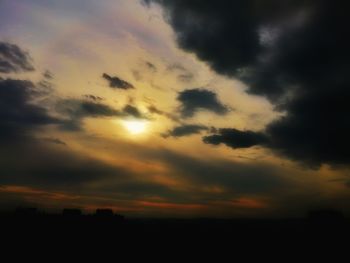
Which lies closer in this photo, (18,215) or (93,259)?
(93,259)

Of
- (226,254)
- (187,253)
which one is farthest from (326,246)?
(187,253)

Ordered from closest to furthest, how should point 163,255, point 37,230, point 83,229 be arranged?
point 163,255, point 37,230, point 83,229

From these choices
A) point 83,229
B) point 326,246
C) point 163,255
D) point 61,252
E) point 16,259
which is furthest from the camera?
point 83,229

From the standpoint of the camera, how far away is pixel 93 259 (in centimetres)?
5541

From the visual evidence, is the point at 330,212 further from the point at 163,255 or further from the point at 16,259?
the point at 16,259

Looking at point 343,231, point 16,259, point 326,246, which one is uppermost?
point 343,231

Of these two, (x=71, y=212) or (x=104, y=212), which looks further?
(x=71, y=212)

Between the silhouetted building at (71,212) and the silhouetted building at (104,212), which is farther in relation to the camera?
the silhouetted building at (71,212)

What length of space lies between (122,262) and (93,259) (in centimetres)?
442

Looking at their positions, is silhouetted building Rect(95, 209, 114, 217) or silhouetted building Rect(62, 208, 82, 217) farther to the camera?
silhouetted building Rect(62, 208, 82, 217)

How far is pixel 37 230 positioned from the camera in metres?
85.5

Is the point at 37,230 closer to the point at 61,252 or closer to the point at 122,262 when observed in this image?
the point at 61,252

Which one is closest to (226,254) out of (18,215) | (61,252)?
(61,252)

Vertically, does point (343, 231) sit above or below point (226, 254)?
above
